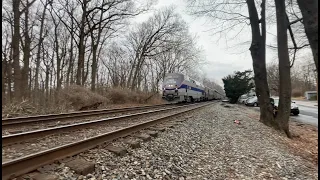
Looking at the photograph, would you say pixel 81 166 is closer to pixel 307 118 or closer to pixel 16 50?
pixel 16 50

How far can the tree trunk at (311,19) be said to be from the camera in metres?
3.53

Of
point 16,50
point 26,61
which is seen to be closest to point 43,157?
point 16,50

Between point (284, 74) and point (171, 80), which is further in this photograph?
point (171, 80)

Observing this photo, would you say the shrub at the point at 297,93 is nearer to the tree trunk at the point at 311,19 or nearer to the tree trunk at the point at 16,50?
the tree trunk at the point at 16,50

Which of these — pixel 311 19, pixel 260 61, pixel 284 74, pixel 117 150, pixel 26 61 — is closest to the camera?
pixel 311 19

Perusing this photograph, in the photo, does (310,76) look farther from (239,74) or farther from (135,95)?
(135,95)

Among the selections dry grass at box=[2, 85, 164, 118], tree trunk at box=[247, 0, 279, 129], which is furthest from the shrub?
tree trunk at box=[247, 0, 279, 129]

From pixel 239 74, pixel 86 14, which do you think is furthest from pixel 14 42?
pixel 239 74

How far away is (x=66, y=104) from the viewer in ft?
48.8

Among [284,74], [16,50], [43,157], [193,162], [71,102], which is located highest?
[16,50]

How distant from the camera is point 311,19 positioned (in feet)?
11.9

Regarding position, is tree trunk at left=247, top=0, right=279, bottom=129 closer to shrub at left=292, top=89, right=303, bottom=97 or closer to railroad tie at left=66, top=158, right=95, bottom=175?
railroad tie at left=66, top=158, right=95, bottom=175

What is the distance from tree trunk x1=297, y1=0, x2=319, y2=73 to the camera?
3.53 metres

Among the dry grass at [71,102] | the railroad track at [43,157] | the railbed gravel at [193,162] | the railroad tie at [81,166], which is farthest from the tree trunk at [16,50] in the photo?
the railroad tie at [81,166]
